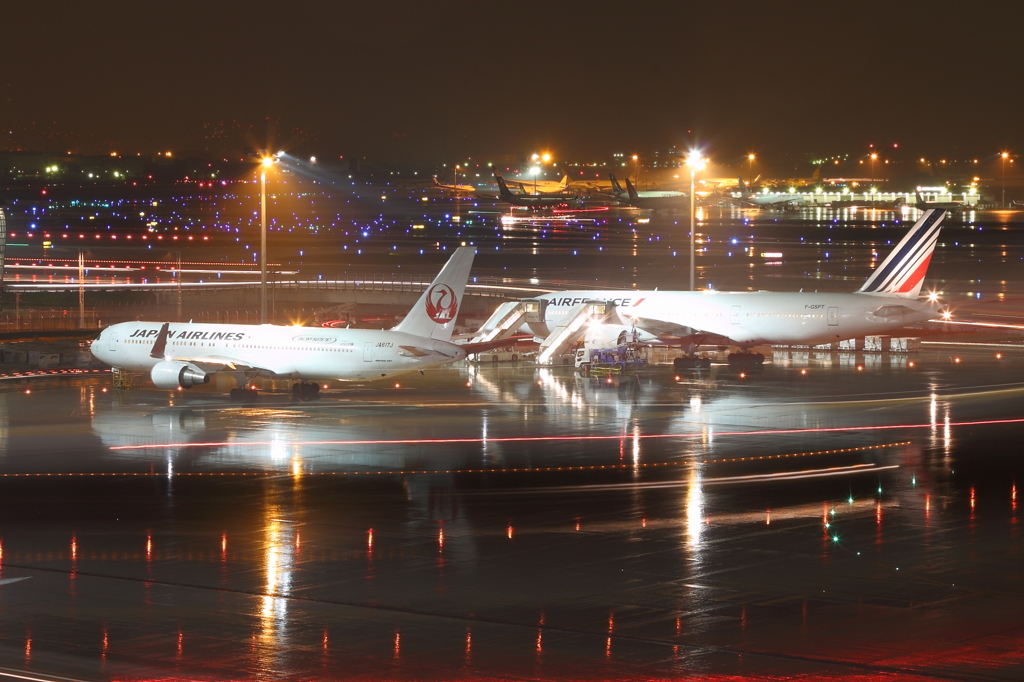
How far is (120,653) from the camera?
766 inches

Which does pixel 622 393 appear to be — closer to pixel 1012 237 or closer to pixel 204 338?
pixel 204 338

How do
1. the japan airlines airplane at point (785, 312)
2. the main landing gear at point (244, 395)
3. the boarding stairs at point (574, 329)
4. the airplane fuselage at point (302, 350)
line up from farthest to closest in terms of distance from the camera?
the boarding stairs at point (574, 329) → the japan airlines airplane at point (785, 312) → the main landing gear at point (244, 395) → the airplane fuselage at point (302, 350)

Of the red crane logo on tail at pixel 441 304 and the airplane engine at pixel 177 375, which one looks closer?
the airplane engine at pixel 177 375

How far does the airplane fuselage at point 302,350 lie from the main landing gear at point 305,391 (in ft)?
2.03

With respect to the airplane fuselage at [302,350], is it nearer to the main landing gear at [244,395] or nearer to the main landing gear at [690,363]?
the main landing gear at [244,395]

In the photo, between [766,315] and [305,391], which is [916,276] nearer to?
[766,315]

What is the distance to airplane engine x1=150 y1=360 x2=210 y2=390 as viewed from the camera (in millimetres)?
50219

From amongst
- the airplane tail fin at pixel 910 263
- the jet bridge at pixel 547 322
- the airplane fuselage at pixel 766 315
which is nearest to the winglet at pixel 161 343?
the jet bridge at pixel 547 322

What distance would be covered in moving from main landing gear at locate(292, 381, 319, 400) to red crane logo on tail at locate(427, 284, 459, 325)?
240 inches

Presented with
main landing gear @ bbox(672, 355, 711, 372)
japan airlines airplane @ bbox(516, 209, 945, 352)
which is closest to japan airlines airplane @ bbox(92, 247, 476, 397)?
main landing gear @ bbox(672, 355, 711, 372)

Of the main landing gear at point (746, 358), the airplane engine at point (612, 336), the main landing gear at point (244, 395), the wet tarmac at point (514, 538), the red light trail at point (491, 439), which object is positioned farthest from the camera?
the airplane engine at point (612, 336)

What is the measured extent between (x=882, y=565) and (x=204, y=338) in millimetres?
35463

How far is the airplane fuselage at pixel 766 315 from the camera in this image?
61.4 metres

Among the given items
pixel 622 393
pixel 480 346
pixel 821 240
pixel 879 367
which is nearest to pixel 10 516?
pixel 480 346
